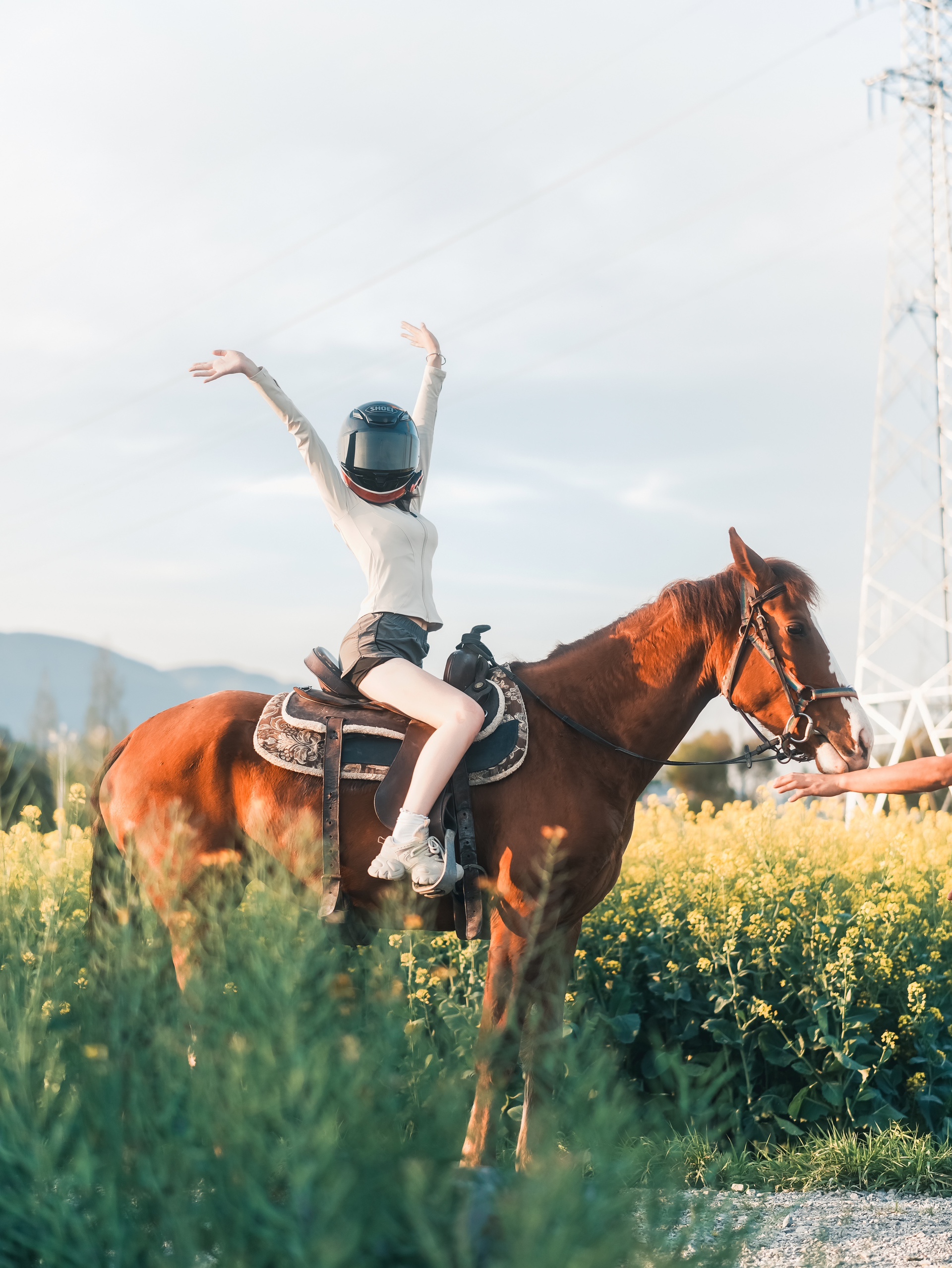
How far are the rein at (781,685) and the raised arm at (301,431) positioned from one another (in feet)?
4.20

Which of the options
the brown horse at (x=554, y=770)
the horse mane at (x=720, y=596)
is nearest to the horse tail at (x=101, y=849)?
the brown horse at (x=554, y=770)

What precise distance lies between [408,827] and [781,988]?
282 cm

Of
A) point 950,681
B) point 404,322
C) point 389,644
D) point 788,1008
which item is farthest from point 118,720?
point 950,681

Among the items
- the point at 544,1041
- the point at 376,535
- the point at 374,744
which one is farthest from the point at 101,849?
the point at 544,1041

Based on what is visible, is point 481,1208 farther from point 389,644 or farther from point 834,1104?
point 834,1104

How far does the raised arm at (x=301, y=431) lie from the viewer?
→ 15.3 ft

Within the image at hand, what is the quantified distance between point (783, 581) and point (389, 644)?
1.66 m

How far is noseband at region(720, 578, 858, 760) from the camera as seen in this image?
14.1ft

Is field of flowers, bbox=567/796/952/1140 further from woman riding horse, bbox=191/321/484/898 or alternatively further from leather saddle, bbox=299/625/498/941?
woman riding horse, bbox=191/321/484/898

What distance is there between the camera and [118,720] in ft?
16.8

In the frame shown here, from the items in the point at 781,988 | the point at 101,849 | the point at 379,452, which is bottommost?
the point at 781,988

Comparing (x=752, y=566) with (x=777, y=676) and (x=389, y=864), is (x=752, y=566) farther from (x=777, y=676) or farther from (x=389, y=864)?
(x=389, y=864)

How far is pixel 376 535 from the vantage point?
4.63 metres

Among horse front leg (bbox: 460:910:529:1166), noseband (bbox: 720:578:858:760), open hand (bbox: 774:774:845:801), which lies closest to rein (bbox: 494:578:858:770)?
noseband (bbox: 720:578:858:760)
